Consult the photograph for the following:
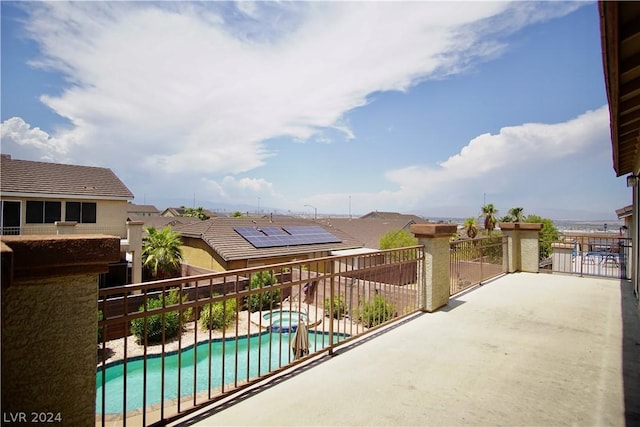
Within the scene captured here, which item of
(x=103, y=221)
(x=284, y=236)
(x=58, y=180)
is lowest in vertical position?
(x=284, y=236)

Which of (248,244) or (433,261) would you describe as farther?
(248,244)

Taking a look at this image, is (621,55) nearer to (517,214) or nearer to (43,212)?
(43,212)

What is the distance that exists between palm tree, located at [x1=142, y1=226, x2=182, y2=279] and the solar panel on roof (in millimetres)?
4382

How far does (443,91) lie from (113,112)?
2034cm

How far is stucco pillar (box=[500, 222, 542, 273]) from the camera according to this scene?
396 inches

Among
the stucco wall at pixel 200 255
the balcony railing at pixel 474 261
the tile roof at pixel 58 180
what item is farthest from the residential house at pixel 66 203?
the balcony railing at pixel 474 261

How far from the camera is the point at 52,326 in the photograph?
185cm

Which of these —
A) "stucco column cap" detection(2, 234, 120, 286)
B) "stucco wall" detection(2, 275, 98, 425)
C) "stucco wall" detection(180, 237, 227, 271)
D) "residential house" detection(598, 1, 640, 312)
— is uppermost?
"residential house" detection(598, 1, 640, 312)

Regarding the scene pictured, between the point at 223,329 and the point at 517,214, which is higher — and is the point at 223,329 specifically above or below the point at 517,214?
below

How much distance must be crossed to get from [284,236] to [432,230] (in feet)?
59.0

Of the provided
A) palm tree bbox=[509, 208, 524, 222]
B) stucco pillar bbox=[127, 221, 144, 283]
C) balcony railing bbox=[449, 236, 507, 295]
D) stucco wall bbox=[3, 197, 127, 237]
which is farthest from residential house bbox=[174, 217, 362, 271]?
palm tree bbox=[509, 208, 524, 222]

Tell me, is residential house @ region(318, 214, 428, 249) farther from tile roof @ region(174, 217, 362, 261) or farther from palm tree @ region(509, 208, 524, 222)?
palm tree @ region(509, 208, 524, 222)

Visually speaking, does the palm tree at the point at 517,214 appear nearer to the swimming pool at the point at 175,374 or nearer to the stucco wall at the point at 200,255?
the stucco wall at the point at 200,255

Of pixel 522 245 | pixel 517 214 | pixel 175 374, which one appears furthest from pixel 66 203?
pixel 517 214
